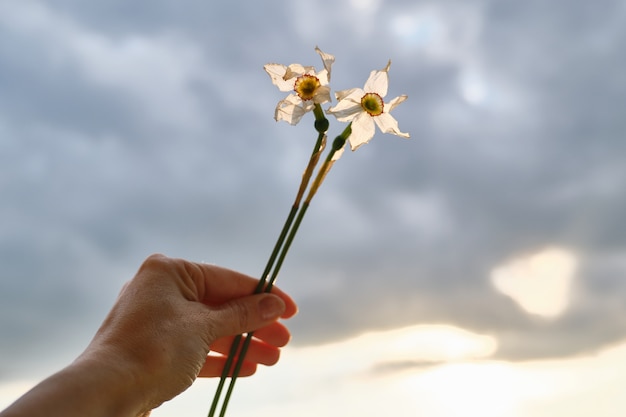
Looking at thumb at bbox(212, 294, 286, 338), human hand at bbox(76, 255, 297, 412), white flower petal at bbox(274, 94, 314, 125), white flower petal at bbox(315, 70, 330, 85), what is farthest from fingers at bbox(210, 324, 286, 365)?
white flower petal at bbox(315, 70, 330, 85)

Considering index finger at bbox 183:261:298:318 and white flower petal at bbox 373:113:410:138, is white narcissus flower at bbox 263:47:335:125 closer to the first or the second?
white flower petal at bbox 373:113:410:138

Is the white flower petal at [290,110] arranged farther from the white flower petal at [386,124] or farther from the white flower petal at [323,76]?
the white flower petal at [386,124]

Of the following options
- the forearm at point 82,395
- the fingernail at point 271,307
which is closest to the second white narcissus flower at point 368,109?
the fingernail at point 271,307

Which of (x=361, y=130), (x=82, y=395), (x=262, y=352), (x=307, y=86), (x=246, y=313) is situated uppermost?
(x=307, y=86)

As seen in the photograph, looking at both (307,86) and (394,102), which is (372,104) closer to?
(394,102)

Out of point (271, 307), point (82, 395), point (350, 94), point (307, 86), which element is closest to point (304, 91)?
point (307, 86)

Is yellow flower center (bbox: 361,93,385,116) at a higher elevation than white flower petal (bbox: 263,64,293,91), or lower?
lower
